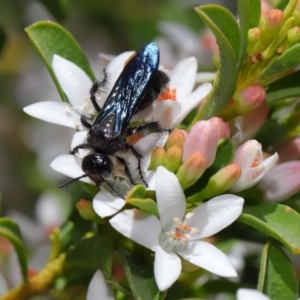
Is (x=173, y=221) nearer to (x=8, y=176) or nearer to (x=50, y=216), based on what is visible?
(x=50, y=216)

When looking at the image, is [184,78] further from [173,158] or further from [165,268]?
[165,268]

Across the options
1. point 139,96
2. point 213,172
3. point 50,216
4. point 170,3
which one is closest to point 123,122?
point 139,96

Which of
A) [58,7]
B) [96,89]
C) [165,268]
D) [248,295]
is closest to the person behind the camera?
[248,295]

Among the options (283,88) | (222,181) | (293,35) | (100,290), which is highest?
(293,35)

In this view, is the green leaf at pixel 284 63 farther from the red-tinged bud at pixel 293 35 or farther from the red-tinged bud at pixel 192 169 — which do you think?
the red-tinged bud at pixel 192 169

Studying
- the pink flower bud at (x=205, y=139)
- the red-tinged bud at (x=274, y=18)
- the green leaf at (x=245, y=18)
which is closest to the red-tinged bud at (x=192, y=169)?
the pink flower bud at (x=205, y=139)

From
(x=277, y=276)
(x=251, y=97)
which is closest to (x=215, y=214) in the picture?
(x=277, y=276)

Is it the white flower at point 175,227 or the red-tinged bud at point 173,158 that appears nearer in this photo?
the white flower at point 175,227

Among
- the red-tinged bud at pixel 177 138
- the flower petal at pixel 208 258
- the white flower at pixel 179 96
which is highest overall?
the white flower at pixel 179 96

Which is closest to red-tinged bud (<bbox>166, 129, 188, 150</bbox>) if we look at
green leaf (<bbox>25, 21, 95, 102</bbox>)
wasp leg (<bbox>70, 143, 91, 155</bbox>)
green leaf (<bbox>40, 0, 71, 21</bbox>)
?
wasp leg (<bbox>70, 143, 91, 155</bbox>)
